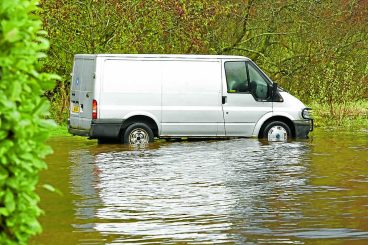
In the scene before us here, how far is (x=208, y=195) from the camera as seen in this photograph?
45.1 ft

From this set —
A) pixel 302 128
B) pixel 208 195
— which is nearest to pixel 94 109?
pixel 302 128

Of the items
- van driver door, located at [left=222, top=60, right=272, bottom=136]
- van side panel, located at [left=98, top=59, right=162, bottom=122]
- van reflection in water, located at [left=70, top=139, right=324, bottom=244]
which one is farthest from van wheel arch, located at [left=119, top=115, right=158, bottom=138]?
van driver door, located at [left=222, top=60, right=272, bottom=136]

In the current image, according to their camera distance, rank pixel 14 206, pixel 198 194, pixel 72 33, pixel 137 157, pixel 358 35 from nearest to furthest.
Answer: pixel 14 206 → pixel 198 194 → pixel 137 157 → pixel 72 33 → pixel 358 35

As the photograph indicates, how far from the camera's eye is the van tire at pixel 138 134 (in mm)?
23031

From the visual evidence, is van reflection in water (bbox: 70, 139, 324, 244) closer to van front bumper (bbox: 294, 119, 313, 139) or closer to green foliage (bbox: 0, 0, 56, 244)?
van front bumper (bbox: 294, 119, 313, 139)

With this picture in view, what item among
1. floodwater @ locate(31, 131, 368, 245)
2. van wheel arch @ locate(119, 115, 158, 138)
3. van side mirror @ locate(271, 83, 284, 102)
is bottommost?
floodwater @ locate(31, 131, 368, 245)

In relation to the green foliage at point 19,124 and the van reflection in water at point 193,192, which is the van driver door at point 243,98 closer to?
the van reflection in water at point 193,192

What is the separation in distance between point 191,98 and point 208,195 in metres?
9.69

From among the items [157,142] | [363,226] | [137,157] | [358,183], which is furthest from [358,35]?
[363,226]

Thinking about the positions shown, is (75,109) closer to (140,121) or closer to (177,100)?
(140,121)

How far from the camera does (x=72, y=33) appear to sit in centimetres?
3008

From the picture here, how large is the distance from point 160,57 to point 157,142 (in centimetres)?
200

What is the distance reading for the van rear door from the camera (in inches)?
901

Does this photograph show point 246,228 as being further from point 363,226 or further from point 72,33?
point 72,33
